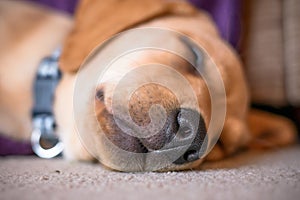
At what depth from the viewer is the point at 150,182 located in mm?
846

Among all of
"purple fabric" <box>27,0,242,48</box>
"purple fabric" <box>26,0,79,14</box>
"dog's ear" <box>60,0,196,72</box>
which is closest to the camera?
"dog's ear" <box>60,0,196,72</box>

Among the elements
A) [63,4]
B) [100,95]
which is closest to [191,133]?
[100,95]

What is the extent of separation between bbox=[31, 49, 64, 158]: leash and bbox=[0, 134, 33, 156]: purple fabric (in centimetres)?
2

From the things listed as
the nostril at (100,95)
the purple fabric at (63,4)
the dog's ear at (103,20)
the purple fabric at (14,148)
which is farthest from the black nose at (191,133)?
the purple fabric at (63,4)

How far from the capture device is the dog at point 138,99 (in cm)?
95

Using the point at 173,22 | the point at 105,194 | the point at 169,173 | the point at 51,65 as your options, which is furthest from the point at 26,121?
the point at 105,194

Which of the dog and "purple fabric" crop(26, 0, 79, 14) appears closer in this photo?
the dog

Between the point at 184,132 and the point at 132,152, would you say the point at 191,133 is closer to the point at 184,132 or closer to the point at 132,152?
the point at 184,132

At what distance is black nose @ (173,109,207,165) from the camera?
929mm

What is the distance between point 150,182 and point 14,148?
0.64 metres

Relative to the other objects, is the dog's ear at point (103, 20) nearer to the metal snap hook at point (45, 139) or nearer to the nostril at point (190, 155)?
the metal snap hook at point (45, 139)

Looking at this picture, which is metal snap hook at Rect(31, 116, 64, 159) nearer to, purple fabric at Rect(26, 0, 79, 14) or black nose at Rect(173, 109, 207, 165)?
black nose at Rect(173, 109, 207, 165)

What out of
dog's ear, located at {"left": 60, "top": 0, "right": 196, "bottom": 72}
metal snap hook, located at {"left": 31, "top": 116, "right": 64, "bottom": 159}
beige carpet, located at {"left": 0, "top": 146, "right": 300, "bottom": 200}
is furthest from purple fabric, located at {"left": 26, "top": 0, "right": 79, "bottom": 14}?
beige carpet, located at {"left": 0, "top": 146, "right": 300, "bottom": 200}

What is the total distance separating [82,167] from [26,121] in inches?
18.1
